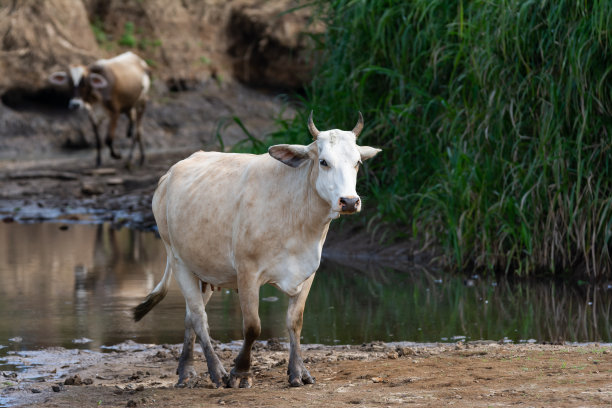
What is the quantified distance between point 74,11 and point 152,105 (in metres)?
2.58

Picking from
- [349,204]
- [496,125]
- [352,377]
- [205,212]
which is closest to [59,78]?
[496,125]

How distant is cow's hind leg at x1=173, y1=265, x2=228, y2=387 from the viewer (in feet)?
19.0

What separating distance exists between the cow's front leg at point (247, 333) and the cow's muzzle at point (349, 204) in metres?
0.75

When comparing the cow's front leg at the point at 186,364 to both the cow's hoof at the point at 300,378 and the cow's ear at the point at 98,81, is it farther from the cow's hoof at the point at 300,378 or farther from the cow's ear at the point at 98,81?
the cow's ear at the point at 98,81

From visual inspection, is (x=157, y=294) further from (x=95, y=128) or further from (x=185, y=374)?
(x=95, y=128)

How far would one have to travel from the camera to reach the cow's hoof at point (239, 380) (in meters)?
5.55

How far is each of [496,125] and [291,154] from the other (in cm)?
394

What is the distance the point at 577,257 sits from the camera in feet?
29.9

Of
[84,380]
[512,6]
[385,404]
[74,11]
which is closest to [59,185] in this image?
[74,11]

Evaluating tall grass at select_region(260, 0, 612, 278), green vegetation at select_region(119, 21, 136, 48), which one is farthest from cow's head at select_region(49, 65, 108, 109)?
tall grass at select_region(260, 0, 612, 278)

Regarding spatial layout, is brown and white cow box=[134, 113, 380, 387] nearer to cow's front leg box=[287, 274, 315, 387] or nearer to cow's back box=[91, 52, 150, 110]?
cow's front leg box=[287, 274, 315, 387]

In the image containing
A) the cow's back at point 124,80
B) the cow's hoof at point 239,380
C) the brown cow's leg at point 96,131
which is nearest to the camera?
the cow's hoof at point 239,380

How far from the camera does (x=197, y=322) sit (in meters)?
5.99

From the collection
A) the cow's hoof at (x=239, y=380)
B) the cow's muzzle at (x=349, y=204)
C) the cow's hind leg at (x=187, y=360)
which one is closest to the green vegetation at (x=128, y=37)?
the cow's hind leg at (x=187, y=360)
